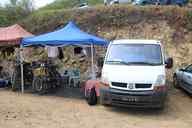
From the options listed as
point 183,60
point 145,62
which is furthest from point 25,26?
point 145,62

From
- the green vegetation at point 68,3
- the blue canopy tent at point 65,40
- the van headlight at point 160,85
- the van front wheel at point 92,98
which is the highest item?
the green vegetation at point 68,3

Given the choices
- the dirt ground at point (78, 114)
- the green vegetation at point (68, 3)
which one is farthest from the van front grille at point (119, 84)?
the green vegetation at point (68, 3)

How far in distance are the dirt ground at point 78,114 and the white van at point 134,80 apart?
46 cm

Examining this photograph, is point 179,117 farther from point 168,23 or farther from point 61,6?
point 61,6

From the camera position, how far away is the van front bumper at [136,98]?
13.1 meters

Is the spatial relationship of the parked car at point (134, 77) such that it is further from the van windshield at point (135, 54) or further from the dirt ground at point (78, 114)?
the dirt ground at point (78, 114)

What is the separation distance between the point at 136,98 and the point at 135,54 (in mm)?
1941

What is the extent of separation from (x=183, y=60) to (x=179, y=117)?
1036 centimetres

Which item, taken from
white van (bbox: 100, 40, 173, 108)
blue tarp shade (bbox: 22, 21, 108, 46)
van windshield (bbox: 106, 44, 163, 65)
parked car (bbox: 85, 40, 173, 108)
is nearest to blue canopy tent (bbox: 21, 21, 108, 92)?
blue tarp shade (bbox: 22, 21, 108, 46)

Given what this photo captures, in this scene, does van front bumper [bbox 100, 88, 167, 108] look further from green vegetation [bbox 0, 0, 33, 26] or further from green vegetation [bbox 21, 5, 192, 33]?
green vegetation [bbox 0, 0, 33, 26]

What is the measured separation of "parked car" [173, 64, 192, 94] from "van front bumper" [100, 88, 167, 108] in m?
3.16

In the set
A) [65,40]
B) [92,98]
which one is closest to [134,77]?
[92,98]

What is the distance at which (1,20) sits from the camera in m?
34.5

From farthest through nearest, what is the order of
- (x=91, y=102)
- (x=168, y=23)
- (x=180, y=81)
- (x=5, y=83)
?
1. (x=168, y=23)
2. (x=5, y=83)
3. (x=180, y=81)
4. (x=91, y=102)
